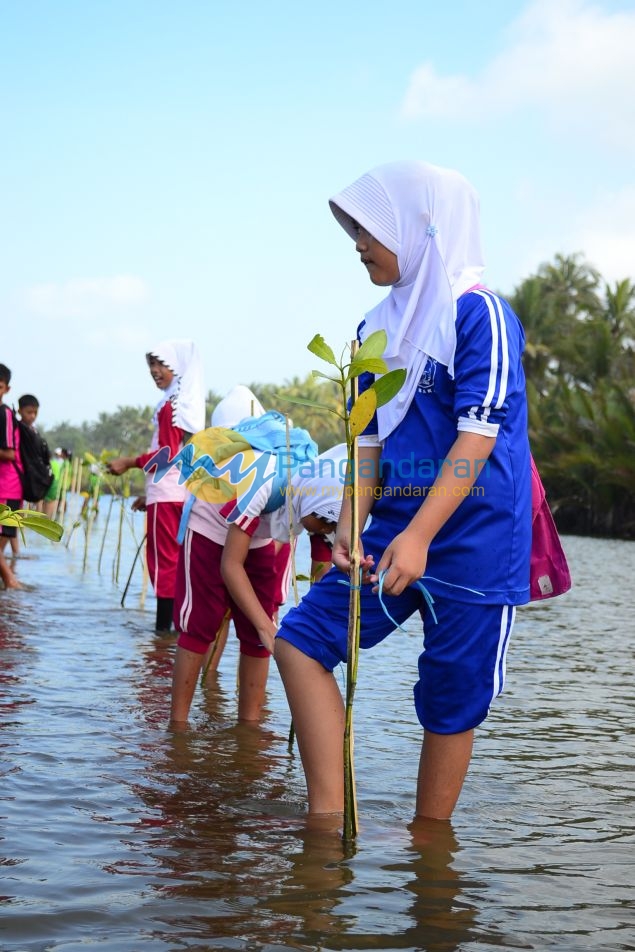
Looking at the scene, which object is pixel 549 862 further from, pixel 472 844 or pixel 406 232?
pixel 406 232

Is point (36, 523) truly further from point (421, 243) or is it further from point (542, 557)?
point (542, 557)

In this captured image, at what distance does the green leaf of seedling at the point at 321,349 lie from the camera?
2.70 metres

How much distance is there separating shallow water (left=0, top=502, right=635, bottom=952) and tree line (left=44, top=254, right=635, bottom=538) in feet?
50.9

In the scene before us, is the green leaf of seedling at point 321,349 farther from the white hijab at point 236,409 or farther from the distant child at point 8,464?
the distant child at point 8,464

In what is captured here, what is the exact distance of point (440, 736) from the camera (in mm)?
2789

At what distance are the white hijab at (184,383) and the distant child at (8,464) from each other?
7.91ft

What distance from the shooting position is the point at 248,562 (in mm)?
4449

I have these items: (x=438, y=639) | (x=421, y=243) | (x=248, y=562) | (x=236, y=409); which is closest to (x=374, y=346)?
(x=421, y=243)

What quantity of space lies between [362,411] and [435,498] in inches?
11.3

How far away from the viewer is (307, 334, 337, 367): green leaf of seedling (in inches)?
106

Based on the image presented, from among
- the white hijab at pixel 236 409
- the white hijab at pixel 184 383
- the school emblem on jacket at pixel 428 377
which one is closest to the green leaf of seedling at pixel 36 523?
the school emblem on jacket at pixel 428 377

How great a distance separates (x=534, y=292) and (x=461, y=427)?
4559cm

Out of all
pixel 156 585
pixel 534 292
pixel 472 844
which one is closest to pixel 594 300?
pixel 534 292

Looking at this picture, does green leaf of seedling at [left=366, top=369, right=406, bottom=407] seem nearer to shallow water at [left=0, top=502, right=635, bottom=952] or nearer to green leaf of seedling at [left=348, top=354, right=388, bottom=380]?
green leaf of seedling at [left=348, top=354, right=388, bottom=380]
